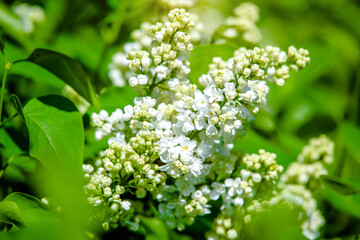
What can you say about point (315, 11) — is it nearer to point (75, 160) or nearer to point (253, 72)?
point (253, 72)

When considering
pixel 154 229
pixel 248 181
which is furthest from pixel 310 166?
pixel 154 229

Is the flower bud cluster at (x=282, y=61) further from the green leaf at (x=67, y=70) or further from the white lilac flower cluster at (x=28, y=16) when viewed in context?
the white lilac flower cluster at (x=28, y=16)

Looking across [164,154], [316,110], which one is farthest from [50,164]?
[316,110]

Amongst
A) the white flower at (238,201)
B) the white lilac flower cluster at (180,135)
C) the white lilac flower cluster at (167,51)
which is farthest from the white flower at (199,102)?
the white flower at (238,201)

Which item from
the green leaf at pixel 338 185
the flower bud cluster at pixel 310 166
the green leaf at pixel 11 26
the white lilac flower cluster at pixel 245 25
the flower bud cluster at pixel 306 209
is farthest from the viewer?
the white lilac flower cluster at pixel 245 25

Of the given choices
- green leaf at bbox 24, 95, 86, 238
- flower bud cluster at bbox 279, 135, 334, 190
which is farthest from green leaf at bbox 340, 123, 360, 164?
green leaf at bbox 24, 95, 86, 238

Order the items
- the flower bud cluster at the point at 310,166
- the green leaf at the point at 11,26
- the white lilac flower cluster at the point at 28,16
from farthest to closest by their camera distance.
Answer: the white lilac flower cluster at the point at 28,16 → the green leaf at the point at 11,26 → the flower bud cluster at the point at 310,166

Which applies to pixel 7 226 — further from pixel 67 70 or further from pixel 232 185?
pixel 232 185

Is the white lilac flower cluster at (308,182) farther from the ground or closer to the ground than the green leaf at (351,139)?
closer to the ground
